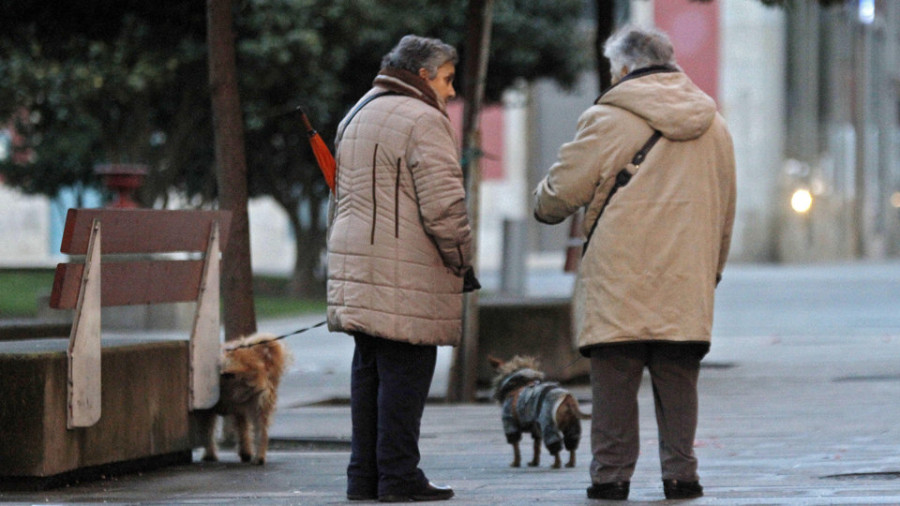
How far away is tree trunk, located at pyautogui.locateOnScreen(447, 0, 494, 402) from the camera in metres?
10.7

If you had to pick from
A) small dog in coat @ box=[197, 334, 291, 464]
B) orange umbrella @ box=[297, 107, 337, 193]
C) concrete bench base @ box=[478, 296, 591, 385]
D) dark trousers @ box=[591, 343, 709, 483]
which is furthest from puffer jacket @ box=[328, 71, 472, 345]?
concrete bench base @ box=[478, 296, 591, 385]

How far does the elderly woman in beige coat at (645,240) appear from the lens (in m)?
5.36

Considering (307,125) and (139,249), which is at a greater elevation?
(307,125)

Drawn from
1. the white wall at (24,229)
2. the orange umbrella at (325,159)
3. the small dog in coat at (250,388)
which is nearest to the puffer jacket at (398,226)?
the orange umbrella at (325,159)

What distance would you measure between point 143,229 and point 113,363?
62cm

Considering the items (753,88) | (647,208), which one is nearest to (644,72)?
(647,208)

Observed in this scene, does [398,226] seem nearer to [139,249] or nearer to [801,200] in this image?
[139,249]

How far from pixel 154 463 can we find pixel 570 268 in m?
7.39

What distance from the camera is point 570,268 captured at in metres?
13.9

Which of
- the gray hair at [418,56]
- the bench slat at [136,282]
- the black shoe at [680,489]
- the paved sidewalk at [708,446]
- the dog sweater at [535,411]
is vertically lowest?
the paved sidewalk at [708,446]

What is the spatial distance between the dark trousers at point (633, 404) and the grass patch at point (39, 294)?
42.3 feet

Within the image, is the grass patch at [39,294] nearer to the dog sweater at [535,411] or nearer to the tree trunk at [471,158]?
the tree trunk at [471,158]

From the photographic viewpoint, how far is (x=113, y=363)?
257 inches

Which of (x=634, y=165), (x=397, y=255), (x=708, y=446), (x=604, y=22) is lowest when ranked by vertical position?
(x=708, y=446)
